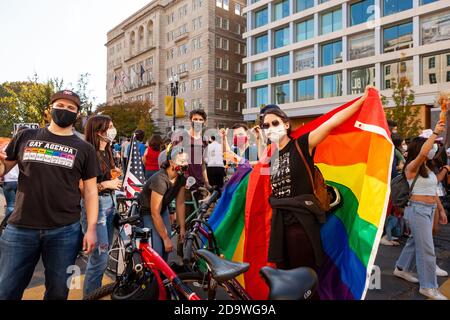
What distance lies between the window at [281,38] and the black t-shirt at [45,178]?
36.2 metres

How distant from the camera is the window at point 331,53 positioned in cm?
3169

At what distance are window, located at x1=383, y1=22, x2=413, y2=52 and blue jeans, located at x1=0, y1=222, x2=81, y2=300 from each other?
3018 centimetres

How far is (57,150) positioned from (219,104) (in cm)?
4725

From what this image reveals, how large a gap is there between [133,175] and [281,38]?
34.4 metres

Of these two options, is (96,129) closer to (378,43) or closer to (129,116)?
(378,43)

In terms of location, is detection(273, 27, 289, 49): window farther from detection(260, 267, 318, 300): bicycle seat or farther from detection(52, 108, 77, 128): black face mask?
detection(260, 267, 318, 300): bicycle seat

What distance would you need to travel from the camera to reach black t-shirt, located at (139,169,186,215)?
3785 mm

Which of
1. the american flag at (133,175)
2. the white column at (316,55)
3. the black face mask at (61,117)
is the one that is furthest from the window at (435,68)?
the black face mask at (61,117)

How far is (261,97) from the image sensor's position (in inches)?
1527

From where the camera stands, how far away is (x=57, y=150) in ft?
9.16

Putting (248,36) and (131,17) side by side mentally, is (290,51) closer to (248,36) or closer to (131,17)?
(248,36)

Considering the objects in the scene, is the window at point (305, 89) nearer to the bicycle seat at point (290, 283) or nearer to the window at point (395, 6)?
the window at point (395, 6)

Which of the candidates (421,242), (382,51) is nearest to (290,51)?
(382,51)

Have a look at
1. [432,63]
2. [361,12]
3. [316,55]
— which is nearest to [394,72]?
[432,63]
